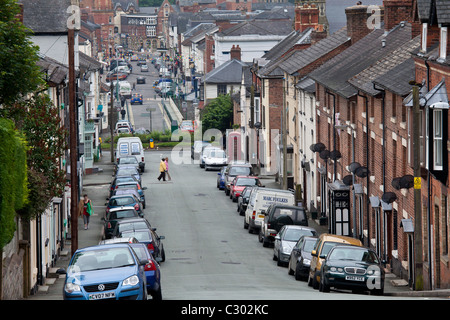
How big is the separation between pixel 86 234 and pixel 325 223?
1193 cm

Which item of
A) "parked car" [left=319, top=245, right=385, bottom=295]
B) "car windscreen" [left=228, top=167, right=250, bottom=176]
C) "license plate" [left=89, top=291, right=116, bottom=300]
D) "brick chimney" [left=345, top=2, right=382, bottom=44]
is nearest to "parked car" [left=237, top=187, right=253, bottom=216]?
"car windscreen" [left=228, top=167, right=250, bottom=176]

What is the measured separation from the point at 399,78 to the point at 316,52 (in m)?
22.5

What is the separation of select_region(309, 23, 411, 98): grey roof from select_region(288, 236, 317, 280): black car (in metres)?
11.0

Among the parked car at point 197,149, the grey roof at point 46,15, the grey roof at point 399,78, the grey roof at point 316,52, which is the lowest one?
the parked car at point 197,149

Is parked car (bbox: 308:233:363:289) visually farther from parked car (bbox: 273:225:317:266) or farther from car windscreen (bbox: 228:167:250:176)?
car windscreen (bbox: 228:167:250:176)

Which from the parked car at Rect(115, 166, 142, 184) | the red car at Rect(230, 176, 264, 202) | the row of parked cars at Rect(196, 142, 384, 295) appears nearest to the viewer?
the row of parked cars at Rect(196, 142, 384, 295)

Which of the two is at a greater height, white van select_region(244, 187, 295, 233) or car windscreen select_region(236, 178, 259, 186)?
car windscreen select_region(236, 178, 259, 186)

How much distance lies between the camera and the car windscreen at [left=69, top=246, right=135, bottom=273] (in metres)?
19.9

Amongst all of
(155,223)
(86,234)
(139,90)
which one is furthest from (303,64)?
(139,90)

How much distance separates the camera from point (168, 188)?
59375 mm

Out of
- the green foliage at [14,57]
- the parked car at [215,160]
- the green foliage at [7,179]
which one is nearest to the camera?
the green foliage at [7,179]

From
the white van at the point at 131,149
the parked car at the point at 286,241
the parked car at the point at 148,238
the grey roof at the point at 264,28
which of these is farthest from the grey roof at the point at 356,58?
the grey roof at the point at 264,28

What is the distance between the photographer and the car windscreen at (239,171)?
5575 centimetres

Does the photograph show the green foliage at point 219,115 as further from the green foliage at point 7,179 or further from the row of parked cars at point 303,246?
the green foliage at point 7,179
